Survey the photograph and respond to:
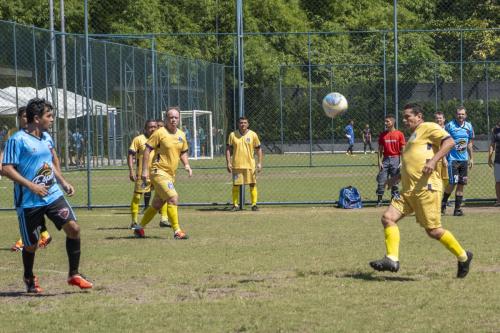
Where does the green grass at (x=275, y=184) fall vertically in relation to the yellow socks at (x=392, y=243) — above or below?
below

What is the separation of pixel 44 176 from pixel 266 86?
2830cm

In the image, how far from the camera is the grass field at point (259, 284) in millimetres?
7758

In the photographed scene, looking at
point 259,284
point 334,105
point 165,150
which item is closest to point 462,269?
point 259,284

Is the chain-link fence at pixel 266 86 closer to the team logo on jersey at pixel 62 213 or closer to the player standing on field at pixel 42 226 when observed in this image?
the player standing on field at pixel 42 226

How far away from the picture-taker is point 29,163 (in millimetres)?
9203

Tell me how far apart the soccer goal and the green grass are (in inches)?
233

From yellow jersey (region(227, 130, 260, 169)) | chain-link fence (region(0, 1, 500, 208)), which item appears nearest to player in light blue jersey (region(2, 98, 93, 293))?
yellow jersey (region(227, 130, 260, 169))

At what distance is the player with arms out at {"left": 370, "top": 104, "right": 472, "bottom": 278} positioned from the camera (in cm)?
993

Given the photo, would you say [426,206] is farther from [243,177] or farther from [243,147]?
[243,147]

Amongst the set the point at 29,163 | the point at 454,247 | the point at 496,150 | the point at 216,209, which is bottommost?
the point at 216,209

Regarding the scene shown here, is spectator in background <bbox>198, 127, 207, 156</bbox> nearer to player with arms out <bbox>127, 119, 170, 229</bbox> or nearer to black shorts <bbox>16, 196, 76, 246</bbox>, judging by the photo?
player with arms out <bbox>127, 119, 170, 229</bbox>

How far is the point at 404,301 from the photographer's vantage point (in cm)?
852

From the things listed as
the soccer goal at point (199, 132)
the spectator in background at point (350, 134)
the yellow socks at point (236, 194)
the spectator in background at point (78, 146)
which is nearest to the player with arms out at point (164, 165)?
the yellow socks at point (236, 194)

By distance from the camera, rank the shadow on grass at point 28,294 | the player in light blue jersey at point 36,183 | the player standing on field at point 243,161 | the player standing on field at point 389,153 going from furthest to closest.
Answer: the player standing on field at point 243,161 < the player standing on field at point 389,153 < the shadow on grass at point 28,294 < the player in light blue jersey at point 36,183
